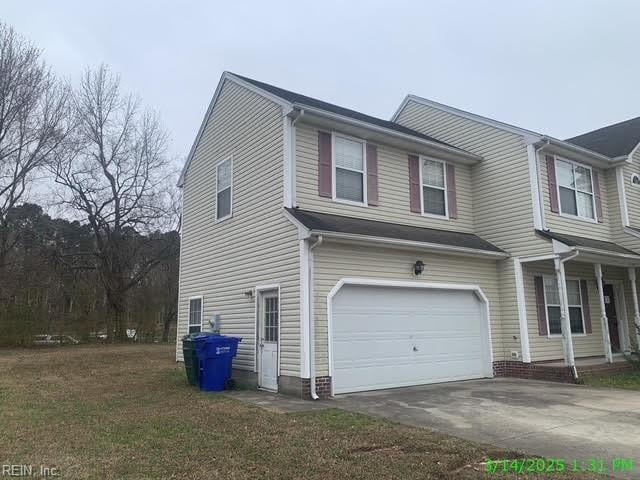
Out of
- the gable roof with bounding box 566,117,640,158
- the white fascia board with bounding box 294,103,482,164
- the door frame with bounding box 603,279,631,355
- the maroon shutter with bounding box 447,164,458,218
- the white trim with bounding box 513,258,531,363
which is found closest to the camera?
the white fascia board with bounding box 294,103,482,164

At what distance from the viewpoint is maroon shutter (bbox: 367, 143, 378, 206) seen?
10680 millimetres

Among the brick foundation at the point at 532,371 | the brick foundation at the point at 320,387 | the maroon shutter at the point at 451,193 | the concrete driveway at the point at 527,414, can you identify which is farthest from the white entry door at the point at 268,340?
the brick foundation at the point at 532,371

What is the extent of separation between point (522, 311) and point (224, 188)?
26.3 ft

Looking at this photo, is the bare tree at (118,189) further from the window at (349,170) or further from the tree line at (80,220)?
the window at (349,170)

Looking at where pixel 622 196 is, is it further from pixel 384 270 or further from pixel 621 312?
pixel 384 270

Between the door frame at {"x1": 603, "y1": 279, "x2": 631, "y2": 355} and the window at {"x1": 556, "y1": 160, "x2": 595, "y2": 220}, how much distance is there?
2.45 meters

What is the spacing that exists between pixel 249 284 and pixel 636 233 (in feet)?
34.9

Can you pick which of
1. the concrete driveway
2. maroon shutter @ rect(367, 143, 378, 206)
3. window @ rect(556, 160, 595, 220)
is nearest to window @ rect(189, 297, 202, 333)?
maroon shutter @ rect(367, 143, 378, 206)

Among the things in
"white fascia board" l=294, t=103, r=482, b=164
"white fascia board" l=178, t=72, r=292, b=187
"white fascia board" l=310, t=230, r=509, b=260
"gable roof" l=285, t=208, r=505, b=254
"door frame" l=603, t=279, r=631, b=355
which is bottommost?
"door frame" l=603, t=279, r=631, b=355

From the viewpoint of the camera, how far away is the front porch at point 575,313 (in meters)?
10.8

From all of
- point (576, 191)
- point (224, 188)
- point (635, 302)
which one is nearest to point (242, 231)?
point (224, 188)

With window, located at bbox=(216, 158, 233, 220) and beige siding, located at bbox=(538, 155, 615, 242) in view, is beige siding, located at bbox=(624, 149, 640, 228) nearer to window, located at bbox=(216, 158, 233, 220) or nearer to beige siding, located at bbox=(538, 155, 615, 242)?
beige siding, located at bbox=(538, 155, 615, 242)

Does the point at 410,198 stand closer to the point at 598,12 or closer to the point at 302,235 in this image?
the point at 302,235

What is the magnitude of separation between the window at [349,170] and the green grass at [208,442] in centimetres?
485
